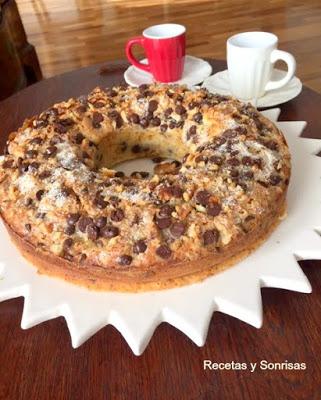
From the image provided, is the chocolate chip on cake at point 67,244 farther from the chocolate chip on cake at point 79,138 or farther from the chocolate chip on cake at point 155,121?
the chocolate chip on cake at point 155,121

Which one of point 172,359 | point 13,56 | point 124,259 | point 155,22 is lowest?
point 155,22

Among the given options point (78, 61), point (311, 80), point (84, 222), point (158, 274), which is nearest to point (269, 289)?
point (158, 274)

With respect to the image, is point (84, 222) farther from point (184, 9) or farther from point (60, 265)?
point (184, 9)

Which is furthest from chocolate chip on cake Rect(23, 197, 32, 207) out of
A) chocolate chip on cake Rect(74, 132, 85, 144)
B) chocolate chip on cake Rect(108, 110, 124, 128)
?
chocolate chip on cake Rect(108, 110, 124, 128)

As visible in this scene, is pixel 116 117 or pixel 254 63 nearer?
pixel 116 117

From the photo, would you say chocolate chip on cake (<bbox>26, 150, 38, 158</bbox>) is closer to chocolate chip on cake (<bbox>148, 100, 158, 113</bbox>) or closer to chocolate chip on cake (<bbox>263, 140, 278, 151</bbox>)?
chocolate chip on cake (<bbox>148, 100, 158, 113</bbox>)

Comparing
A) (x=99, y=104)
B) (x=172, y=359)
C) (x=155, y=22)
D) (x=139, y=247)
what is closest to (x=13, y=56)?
(x=99, y=104)

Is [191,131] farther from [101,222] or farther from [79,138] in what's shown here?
[101,222]
